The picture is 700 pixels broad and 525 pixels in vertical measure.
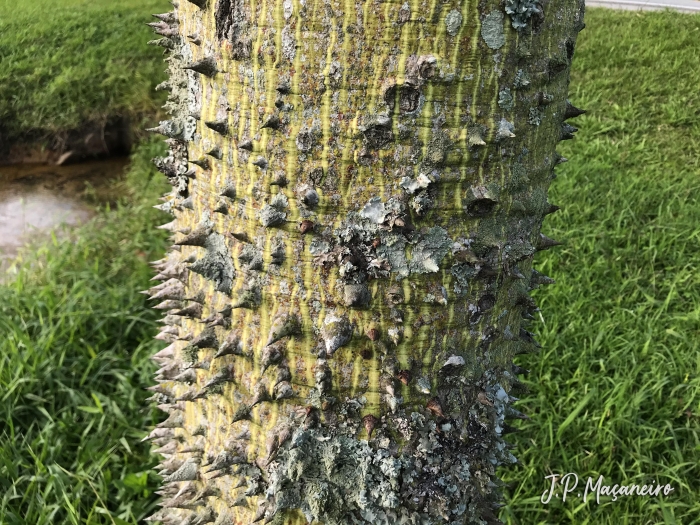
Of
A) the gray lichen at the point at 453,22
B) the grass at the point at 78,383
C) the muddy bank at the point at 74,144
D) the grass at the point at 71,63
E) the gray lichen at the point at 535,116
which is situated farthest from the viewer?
the muddy bank at the point at 74,144

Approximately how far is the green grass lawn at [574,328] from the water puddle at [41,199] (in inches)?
8.4

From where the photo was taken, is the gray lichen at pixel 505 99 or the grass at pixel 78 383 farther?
the grass at pixel 78 383

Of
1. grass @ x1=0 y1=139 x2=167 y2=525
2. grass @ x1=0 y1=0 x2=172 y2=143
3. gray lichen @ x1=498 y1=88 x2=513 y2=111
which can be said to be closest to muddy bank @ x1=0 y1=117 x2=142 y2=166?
grass @ x1=0 y1=0 x2=172 y2=143

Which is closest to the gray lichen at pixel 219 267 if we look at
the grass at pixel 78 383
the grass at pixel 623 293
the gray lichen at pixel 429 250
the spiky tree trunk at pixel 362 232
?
the spiky tree trunk at pixel 362 232

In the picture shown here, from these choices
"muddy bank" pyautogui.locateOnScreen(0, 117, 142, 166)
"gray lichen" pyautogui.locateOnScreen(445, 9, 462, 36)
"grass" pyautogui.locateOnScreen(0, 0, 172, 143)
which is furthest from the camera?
"muddy bank" pyautogui.locateOnScreen(0, 117, 142, 166)

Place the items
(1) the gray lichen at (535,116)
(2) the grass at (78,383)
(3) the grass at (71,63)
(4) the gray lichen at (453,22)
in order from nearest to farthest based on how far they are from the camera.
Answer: (4) the gray lichen at (453,22), (1) the gray lichen at (535,116), (2) the grass at (78,383), (3) the grass at (71,63)

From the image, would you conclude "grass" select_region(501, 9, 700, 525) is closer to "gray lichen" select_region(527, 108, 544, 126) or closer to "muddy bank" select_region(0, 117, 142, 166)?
"gray lichen" select_region(527, 108, 544, 126)

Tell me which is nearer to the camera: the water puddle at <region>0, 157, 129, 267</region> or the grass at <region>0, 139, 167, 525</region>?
the grass at <region>0, 139, 167, 525</region>

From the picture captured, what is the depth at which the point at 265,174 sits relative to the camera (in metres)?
0.71

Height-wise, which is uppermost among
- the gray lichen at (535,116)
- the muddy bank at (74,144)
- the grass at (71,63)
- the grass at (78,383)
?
the gray lichen at (535,116)

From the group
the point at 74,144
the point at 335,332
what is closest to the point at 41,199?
the point at 74,144

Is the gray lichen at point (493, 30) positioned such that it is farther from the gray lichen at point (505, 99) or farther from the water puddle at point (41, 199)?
the water puddle at point (41, 199)

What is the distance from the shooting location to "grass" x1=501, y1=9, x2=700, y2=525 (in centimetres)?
171

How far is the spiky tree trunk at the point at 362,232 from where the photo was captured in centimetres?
65
